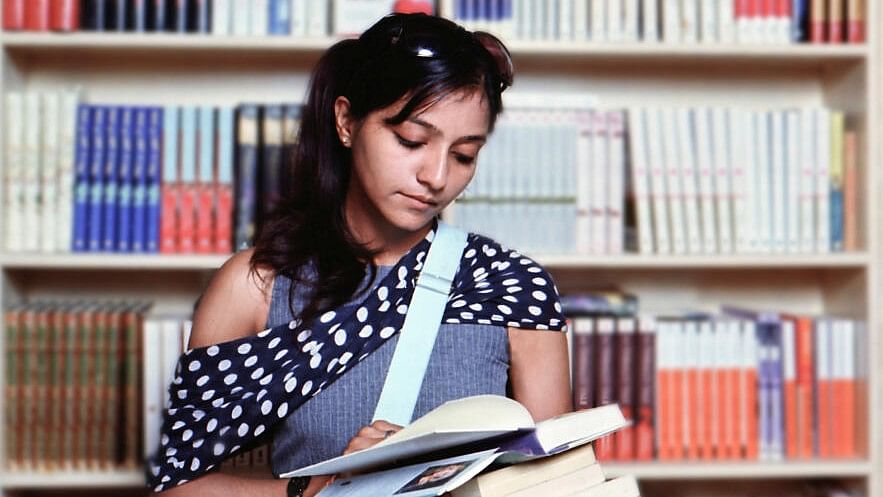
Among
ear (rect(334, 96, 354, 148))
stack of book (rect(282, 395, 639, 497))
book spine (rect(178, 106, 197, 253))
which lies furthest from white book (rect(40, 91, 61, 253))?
stack of book (rect(282, 395, 639, 497))

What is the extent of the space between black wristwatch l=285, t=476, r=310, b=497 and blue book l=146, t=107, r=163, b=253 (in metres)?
0.99

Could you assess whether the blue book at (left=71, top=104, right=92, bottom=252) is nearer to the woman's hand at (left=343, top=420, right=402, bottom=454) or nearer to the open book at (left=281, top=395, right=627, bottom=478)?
the woman's hand at (left=343, top=420, right=402, bottom=454)

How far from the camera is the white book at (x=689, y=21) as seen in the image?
1.96 meters

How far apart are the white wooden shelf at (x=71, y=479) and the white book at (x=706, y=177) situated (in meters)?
1.13

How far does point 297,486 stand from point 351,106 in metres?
0.39

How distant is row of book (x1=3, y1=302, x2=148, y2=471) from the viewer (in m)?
1.90

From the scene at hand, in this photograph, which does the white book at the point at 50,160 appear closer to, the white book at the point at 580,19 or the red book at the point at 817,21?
the white book at the point at 580,19

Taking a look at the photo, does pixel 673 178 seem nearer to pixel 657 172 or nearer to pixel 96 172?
pixel 657 172

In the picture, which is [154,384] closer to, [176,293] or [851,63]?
[176,293]

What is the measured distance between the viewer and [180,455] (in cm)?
110

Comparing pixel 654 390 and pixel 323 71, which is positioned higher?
pixel 323 71

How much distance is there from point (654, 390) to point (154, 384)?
914 millimetres

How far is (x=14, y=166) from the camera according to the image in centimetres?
189

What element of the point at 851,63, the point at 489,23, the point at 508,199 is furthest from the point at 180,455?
the point at 851,63
